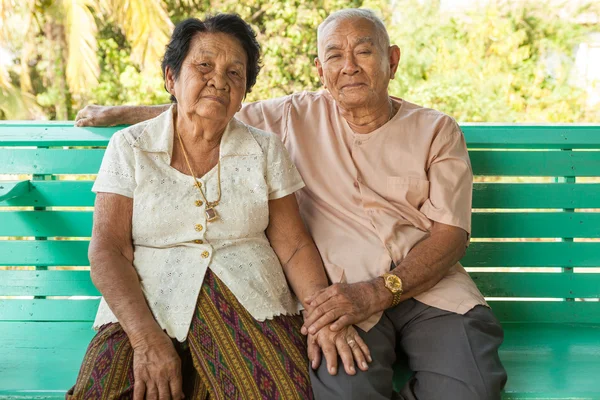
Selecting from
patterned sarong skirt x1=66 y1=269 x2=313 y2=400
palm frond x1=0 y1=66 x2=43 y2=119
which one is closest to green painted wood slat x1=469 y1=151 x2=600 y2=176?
patterned sarong skirt x1=66 y1=269 x2=313 y2=400

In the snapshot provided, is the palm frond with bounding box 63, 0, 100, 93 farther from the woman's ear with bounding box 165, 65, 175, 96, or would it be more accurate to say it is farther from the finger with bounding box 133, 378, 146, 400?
the finger with bounding box 133, 378, 146, 400

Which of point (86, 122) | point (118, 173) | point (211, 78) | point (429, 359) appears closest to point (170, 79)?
point (211, 78)

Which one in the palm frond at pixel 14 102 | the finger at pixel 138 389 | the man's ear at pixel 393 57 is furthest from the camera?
the palm frond at pixel 14 102

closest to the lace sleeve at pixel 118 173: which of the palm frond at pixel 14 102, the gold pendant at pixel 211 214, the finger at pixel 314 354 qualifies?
the gold pendant at pixel 211 214

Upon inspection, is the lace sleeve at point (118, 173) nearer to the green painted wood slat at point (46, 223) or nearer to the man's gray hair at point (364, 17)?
the green painted wood slat at point (46, 223)

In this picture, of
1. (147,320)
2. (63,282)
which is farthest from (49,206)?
(147,320)

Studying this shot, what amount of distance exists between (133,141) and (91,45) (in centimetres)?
899

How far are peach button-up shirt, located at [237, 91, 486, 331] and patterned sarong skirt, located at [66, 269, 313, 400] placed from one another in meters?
0.35

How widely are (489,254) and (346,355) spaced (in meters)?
0.95

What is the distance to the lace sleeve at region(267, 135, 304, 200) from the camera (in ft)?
7.17

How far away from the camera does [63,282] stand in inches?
104

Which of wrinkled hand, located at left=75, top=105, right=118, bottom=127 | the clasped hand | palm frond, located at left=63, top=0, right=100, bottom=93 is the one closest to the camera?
the clasped hand

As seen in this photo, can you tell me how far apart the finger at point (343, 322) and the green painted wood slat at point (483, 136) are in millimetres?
934

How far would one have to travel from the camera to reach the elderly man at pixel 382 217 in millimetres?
2016
